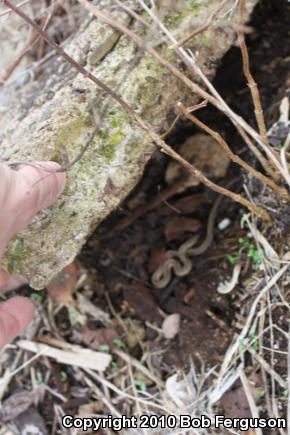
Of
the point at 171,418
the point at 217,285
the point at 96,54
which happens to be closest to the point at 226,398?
the point at 171,418

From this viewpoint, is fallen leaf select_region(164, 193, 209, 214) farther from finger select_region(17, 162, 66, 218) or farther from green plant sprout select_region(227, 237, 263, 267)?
finger select_region(17, 162, 66, 218)

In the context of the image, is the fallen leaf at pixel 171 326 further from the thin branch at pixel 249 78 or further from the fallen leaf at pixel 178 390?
the thin branch at pixel 249 78

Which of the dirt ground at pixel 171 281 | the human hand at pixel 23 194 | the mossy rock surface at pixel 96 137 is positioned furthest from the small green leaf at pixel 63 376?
the human hand at pixel 23 194

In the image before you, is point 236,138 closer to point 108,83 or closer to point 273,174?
point 273,174

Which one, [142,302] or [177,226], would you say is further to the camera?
[177,226]

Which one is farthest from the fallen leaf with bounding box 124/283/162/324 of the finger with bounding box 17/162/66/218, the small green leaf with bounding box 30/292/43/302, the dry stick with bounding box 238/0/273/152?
the dry stick with bounding box 238/0/273/152

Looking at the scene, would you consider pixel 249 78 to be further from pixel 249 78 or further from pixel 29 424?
pixel 29 424

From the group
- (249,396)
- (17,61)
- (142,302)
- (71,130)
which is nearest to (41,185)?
(71,130)
